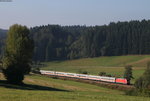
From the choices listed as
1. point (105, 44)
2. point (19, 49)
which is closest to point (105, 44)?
point (105, 44)

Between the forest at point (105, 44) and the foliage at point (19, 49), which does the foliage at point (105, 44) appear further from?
the foliage at point (19, 49)

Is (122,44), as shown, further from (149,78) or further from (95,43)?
(149,78)

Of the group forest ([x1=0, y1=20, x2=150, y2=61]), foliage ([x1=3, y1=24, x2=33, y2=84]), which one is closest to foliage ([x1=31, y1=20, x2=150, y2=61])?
forest ([x1=0, y1=20, x2=150, y2=61])

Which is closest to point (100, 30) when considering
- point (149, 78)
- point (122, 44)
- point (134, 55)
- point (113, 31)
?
point (113, 31)

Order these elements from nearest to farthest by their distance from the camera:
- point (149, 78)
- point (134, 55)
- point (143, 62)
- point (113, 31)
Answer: point (149, 78) → point (143, 62) → point (134, 55) → point (113, 31)

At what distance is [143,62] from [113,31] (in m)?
47.9

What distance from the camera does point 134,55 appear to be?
145 meters

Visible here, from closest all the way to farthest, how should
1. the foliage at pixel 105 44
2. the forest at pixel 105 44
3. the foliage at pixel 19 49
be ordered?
1. the foliage at pixel 19 49
2. the forest at pixel 105 44
3. the foliage at pixel 105 44

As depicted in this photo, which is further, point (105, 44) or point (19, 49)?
point (105, 44)

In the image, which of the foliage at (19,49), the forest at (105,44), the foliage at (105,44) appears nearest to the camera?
the foliage at (19,49)

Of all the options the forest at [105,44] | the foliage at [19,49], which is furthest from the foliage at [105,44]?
the foliage at [19,49]

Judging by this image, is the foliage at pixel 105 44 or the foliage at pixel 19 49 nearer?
the foliage at pixel 19 49

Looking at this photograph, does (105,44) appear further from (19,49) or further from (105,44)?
(19,49)

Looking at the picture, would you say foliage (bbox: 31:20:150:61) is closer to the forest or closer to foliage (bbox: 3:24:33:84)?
the forest
